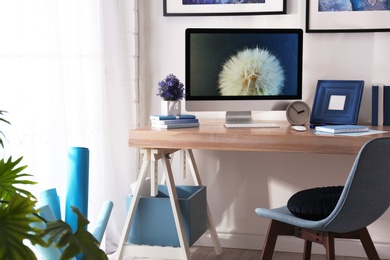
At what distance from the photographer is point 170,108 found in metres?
3.61

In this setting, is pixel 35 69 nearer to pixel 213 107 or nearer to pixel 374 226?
pixel 213 107

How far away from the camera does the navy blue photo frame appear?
11.9ft

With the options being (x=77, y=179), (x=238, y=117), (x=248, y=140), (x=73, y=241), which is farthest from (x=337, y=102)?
(x=73, y=241)

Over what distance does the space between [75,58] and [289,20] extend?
122 centimetres

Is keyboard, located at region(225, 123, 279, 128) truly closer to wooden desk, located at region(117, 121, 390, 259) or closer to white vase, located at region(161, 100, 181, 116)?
wooden desk, located at region(117, 121, 390, 259)

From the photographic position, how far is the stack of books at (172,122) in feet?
11.4

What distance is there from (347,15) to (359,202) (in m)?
1.34

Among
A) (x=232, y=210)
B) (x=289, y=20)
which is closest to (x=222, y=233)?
→ (x=232, y=210)

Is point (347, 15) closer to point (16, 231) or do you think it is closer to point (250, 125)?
point (250, 125)

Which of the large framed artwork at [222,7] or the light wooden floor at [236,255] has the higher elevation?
the large framed artwork at [222,7]

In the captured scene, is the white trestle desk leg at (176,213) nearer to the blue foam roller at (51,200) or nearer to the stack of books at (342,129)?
the stack of books at (342,129)

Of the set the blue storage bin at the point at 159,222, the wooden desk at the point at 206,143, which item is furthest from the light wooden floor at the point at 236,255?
the wooden desk at the point at 206,143

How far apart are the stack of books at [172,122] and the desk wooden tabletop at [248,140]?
0.05 metres

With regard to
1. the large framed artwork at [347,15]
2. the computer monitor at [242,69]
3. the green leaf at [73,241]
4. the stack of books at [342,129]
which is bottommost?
the green leaf at [73,241]
